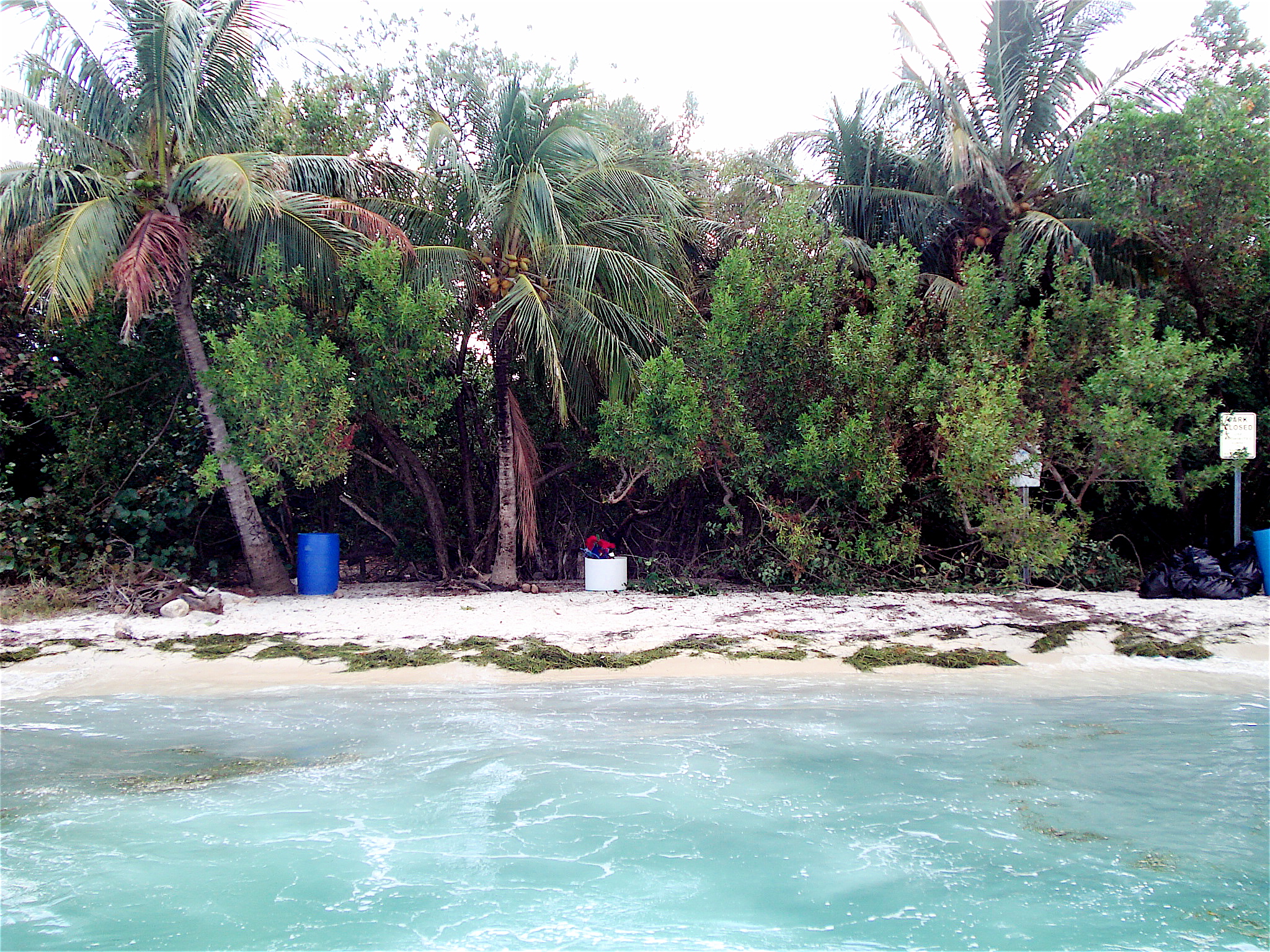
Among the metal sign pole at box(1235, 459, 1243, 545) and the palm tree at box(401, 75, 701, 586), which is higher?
the palm tree at box(401, 75, 701, 586)

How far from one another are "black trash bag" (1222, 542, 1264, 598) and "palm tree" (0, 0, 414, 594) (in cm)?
970

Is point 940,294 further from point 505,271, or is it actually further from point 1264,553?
point 505,271

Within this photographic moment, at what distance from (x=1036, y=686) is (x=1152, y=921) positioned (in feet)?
9.78

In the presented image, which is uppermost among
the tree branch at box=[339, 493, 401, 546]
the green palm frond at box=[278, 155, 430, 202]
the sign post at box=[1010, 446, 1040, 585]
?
the green palm frond at box=[278, 155, 430, 202]

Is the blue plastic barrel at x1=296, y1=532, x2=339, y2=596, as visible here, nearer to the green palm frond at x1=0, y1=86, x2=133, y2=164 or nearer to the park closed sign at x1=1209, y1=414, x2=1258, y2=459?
the green palm frond at x1=0, y1=86, x2=133, y2=164

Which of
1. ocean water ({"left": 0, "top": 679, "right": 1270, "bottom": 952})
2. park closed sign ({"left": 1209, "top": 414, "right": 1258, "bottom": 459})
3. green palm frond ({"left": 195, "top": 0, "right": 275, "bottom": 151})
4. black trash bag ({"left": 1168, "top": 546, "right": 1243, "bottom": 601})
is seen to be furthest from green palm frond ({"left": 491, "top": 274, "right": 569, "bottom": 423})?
park closed sign ({"left": 1209, "top": 414, "right": 1258, "bottom": 459})

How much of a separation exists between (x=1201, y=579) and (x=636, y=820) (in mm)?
7265

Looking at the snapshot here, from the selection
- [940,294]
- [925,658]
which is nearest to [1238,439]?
[940,294]

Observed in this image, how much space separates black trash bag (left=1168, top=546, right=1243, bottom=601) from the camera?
29.6ft

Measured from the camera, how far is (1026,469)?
30.5 ft

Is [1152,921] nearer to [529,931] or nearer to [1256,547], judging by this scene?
[529,931]

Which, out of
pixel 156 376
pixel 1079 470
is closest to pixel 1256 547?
pixel 1079 470

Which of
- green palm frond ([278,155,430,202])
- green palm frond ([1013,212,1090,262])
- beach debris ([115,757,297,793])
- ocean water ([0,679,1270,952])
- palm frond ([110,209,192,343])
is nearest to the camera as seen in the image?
ocean water ([0,679,1270,952])

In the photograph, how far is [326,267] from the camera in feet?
32.0
